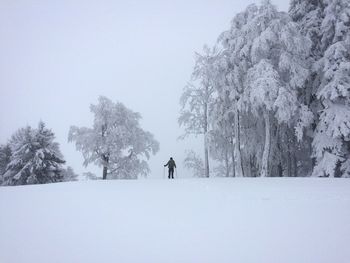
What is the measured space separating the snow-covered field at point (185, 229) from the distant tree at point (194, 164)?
3222 centimetres

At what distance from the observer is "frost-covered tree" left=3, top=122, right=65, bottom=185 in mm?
27766

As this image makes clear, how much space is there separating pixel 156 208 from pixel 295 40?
15.6 meters

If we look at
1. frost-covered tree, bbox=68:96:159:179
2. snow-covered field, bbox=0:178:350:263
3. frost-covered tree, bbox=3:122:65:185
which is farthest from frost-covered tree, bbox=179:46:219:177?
snow-covered field, bbox=0:178:350:263

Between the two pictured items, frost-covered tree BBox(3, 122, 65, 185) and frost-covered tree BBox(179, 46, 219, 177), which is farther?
frost-covered tree BBox(3, 122, 65, 185)

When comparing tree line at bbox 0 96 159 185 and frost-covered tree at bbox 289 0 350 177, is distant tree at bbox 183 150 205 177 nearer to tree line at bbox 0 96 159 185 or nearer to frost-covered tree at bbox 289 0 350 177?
tree line at bbox 0 96 159 185

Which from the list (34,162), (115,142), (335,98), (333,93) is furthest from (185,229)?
(34,162)

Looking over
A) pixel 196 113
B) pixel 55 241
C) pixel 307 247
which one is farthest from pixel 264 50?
pixel 55 241

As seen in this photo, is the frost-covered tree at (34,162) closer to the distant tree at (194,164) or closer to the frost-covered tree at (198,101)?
the frost-covered tree at (198,101)

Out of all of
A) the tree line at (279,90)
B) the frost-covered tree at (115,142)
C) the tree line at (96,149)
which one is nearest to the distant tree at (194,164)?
the frost-covered tree at (115,142)

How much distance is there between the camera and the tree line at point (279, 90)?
18.7 meters

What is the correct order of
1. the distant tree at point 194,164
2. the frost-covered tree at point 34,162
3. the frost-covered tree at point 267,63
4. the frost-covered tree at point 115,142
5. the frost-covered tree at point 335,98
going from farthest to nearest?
1. the distant tree at point 194,164
2. the frost-covered tree at point 115,142
3. the frost-covered tree at point 34,162
4. the frost-covered tree at point 267,63
5. the frost-covered tree at point 335,98

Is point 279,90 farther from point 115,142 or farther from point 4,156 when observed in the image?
point 4,156

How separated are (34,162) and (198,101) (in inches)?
671

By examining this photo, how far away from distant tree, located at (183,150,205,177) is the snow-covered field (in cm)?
3222
